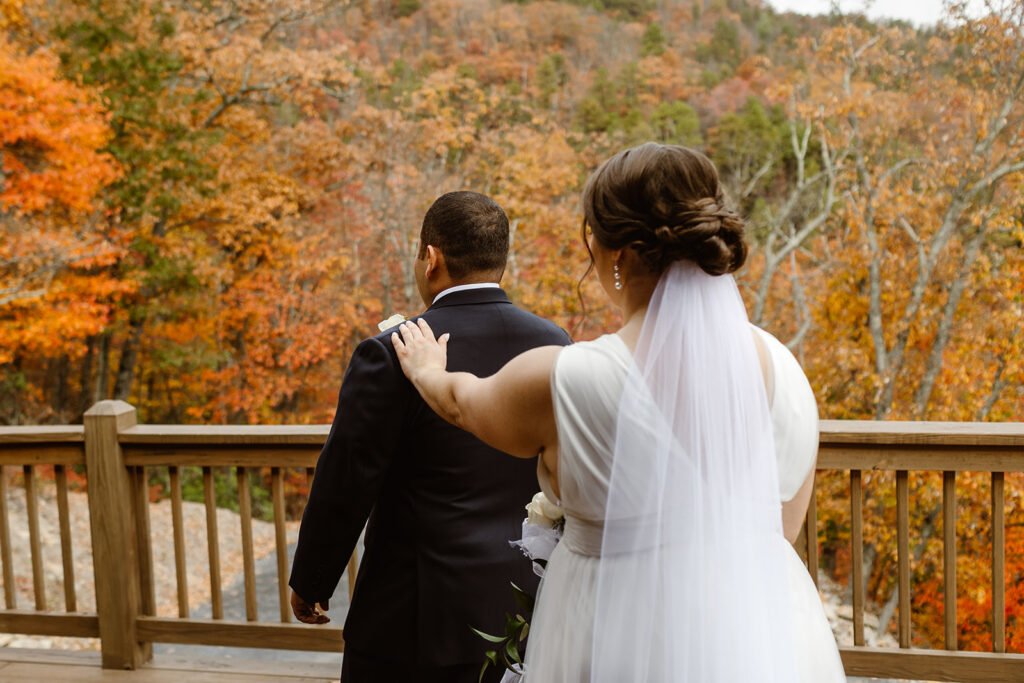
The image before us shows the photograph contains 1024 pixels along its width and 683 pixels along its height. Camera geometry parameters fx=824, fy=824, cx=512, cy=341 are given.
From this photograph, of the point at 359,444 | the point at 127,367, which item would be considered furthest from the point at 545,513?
the point at 127,367

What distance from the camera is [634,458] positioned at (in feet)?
4.02

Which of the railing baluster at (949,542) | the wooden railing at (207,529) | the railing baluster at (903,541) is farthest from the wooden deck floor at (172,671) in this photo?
the railing baluster at (949,542)

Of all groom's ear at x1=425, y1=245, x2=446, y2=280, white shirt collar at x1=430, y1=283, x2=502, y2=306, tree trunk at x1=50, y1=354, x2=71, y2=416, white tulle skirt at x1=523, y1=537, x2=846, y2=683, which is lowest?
tree trunk at x1=50, y1=354, x2=71, y2=416

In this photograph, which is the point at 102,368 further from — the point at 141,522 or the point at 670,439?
the point at 670,439

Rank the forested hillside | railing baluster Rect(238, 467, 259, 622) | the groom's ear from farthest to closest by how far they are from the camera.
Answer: the forested hillside
railing baluster Rect(238, 467, 259, 622)
the groom's ear

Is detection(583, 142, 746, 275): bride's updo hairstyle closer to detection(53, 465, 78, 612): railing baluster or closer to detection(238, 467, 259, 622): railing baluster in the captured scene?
detection(238, 467, 259, 622): railing baluster

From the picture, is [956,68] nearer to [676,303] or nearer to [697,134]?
[697,134]

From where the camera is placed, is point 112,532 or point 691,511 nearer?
point 691,511

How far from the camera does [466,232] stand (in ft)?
5.79

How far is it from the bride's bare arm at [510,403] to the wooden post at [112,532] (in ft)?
6.26

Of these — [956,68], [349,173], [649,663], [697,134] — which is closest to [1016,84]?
[956,68]

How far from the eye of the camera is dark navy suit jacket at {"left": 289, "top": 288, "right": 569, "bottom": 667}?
1.70 metres

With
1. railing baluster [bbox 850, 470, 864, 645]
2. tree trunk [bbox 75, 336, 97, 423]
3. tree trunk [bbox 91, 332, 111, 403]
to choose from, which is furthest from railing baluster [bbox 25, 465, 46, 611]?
tree trunk [bbox 75, 336, 97, 423]

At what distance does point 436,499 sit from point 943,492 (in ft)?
5.05
